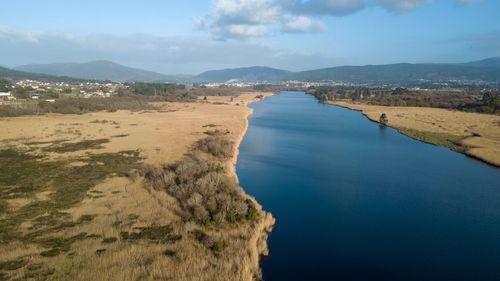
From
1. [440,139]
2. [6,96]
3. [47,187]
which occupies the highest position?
[6,96]

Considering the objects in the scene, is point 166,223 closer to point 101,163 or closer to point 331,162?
point 101,163

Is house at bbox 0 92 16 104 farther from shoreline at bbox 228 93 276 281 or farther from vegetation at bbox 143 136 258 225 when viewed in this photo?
shoreline at bbox 228 93 276 281

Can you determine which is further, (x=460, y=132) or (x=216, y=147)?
(x=460, y=132)

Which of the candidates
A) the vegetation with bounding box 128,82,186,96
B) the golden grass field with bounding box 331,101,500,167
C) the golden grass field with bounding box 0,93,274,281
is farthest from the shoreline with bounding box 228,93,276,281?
the vegetation with bounding box 128,82,186,96

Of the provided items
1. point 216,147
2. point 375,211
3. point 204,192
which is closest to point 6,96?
point 216,147

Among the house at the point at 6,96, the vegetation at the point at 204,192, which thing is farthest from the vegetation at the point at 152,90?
the vegetation at the point at 204,192

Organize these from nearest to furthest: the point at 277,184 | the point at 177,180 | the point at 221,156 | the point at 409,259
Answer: the point at 409,259
the point at 177,180
the point at 277,184
the point at 221,156

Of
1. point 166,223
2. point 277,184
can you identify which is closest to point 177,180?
point 166,223

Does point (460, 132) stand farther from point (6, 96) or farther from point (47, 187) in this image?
point (6, 96)

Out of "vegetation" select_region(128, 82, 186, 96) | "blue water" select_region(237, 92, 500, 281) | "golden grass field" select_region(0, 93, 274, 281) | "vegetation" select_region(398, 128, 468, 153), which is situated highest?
"vegetation" select_region(128, 82, 186, 96)
